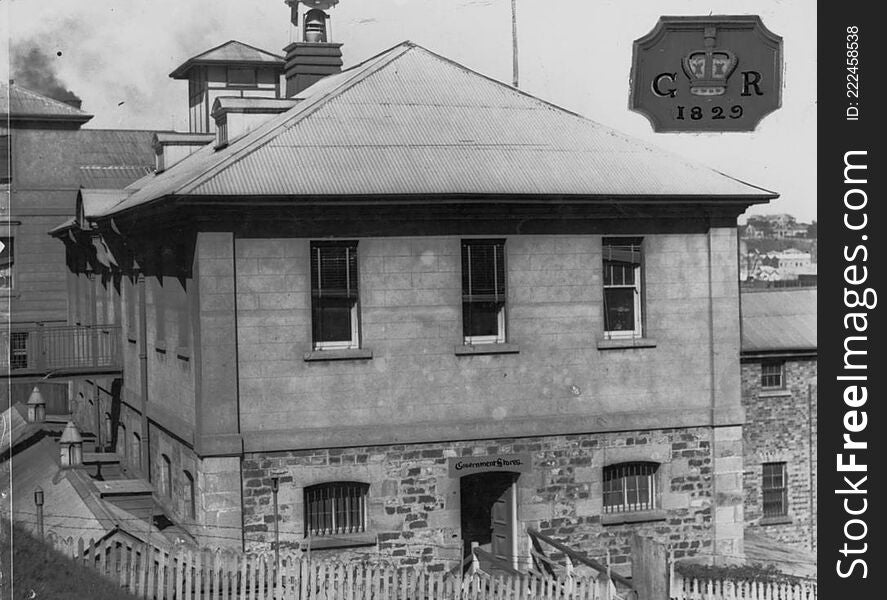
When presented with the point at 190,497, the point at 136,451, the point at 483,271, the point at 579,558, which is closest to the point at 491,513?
the point at 579,558

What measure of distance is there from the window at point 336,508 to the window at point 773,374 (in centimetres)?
1348

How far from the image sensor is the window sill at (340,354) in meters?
18.5

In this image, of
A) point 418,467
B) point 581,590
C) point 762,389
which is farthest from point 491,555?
point 762,389

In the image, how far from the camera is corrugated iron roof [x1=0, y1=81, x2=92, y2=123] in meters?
33.2

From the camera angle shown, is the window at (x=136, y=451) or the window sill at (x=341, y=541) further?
the window at (x=136, y=451)

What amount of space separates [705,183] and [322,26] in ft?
33.5

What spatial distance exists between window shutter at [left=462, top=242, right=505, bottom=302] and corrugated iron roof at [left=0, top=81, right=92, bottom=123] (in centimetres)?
1758

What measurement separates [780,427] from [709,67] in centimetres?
1589

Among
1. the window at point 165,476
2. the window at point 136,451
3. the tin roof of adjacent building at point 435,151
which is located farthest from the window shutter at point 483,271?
the window at point 136,451

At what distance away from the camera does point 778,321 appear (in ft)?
97.6

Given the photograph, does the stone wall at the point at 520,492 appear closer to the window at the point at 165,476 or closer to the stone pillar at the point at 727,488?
the stone pillar at the point at 727,488

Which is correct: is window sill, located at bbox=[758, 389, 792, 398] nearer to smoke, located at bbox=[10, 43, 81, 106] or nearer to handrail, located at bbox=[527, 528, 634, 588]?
handrail, located at bbox=[527, 528, 634, 588]

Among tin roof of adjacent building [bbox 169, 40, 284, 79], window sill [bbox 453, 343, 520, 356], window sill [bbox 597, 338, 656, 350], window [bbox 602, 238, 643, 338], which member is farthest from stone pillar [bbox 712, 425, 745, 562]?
tin roof of adjacent building [bbox 169, 40, 284, 79]

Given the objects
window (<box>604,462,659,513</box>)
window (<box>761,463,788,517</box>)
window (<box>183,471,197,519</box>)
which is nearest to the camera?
window (<box>183,471,197,519</box>)
